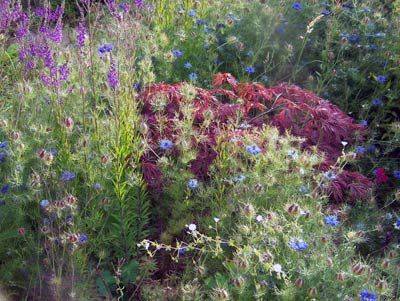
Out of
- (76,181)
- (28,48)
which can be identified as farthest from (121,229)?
(28,48)

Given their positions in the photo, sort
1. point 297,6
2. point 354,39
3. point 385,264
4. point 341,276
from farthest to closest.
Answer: point 297,6, point 354,39, point 385,264, point 341,276

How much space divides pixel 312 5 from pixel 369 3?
408 millimetres

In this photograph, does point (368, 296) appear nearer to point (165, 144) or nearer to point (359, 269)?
point (359, 269)

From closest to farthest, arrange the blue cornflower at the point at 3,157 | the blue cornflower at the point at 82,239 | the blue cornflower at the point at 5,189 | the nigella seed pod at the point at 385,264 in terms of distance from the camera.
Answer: the nigella seed pod at the point at 385,264
the blue cornflower at the point at 82,239
the blue cornflower at the point at 5,189
the blue cornflower at the point at 3,157

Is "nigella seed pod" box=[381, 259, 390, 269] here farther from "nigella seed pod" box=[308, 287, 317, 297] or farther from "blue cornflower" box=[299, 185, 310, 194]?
"blue cornflower" box=[299, 185, 310, 194]

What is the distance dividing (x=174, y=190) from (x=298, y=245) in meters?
0.73

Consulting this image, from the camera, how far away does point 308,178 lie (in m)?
2.91

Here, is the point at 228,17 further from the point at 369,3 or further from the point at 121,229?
the point at 121,229

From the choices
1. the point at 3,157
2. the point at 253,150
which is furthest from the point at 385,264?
the point at 3,157

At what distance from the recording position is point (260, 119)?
10.6 feet

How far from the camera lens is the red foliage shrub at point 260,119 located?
290cm

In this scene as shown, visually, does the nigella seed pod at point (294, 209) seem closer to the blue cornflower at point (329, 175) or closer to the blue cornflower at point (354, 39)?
the blue cornflower at point (329, 175)

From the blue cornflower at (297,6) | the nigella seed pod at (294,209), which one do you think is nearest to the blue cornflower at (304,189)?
the nigella seed pod at (294,209)

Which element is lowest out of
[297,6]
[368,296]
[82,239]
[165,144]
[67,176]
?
[82,239]
